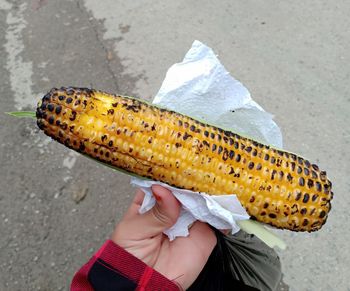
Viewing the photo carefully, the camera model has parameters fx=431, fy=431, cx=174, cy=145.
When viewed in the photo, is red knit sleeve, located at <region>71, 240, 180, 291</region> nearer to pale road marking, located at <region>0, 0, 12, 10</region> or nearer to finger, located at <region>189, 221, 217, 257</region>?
finger, located at <region>189, 221, 217, 257</region>

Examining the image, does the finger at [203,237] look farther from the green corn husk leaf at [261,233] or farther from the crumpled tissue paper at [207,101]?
the green corn husk leaf at [261,233]

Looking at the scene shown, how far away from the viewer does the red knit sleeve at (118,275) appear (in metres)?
1.24

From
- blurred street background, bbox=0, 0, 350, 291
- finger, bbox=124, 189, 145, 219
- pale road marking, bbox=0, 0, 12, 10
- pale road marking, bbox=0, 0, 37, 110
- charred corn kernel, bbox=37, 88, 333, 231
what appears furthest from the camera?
pale road marking, bbox=0, 0, 12, 10

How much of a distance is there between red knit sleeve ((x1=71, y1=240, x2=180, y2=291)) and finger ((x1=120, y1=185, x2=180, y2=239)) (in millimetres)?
97

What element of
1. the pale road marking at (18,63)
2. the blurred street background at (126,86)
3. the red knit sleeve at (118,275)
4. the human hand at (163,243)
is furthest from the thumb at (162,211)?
the pale road marking at (18,63)

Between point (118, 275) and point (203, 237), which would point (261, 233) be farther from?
point (118, 275)

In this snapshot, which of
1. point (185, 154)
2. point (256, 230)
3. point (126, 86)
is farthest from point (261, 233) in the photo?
point (126, 86)

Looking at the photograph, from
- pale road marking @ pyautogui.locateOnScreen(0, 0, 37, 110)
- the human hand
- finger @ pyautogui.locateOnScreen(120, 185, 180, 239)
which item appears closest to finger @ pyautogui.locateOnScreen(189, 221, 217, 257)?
the human hand

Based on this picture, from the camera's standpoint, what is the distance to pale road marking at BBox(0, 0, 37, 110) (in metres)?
3.27

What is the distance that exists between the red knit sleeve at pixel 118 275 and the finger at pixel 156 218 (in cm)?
10

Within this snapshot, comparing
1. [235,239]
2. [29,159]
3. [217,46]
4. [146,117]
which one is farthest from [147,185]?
[217,46]

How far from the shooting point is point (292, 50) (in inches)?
125

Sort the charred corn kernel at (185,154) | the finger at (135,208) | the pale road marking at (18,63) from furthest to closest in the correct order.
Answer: the pale road marking at (18,63), the finger at (135,208), the charred corn kernel at (185,154)

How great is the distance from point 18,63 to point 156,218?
8.78 feet
